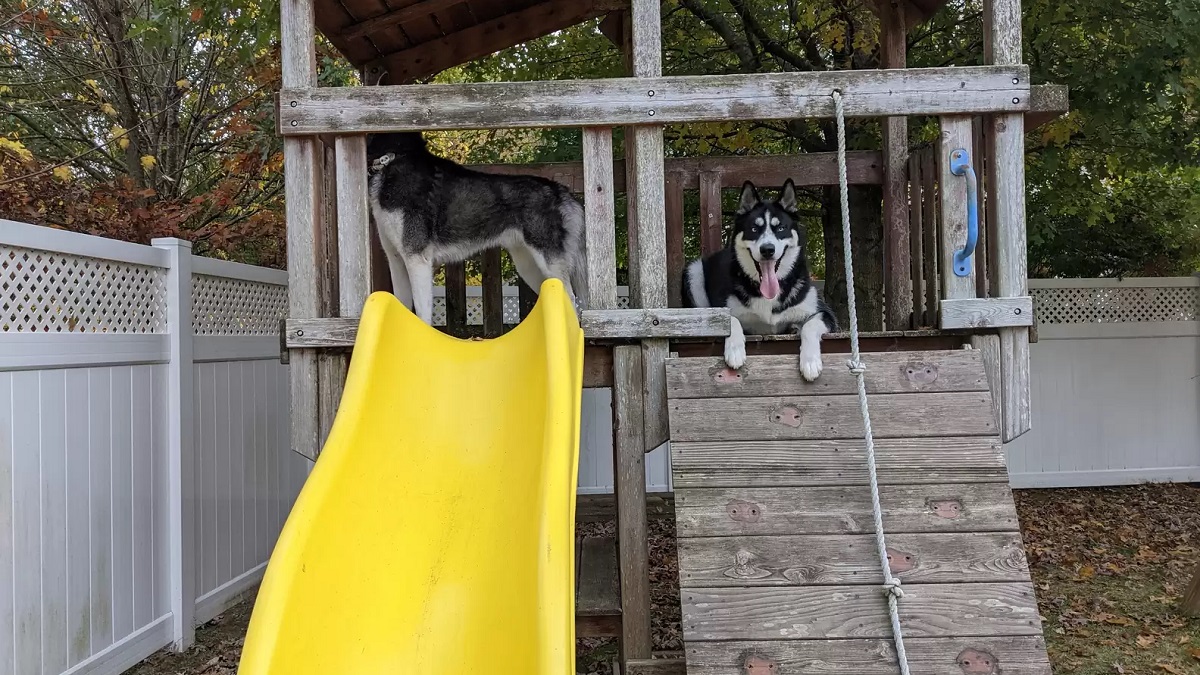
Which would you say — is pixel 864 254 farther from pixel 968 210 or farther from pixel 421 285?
pixel 421 285

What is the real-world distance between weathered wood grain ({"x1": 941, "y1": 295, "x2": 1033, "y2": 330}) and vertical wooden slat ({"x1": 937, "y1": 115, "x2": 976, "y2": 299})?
0.05m

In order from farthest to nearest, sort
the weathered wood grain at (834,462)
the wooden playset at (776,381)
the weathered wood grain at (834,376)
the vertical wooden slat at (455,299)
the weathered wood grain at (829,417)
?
the vertical wooden slat at (455,299) < the weathered wood grain at (834,376) < the weathered wood grain at (829,417) < the weathered wood grain at (834,462) < the wooden playset at (776,381)

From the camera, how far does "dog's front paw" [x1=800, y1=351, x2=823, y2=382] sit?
9.99ft

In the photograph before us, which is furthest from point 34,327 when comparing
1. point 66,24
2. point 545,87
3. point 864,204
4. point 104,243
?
A: point 66,24

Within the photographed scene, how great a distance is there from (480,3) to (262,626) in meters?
3.71

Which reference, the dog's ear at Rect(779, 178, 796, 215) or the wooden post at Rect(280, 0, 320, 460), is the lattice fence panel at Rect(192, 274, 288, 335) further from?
the dog's ear at Rect(779, 178, 796, 215)

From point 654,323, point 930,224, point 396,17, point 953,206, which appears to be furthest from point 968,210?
point 396,17

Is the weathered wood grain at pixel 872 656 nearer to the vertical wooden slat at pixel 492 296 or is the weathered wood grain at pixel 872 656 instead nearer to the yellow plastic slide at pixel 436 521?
the yellow plastic slide at pixel 436 521

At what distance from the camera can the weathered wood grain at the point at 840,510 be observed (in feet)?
8.70

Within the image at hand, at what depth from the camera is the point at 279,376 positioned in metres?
5.56

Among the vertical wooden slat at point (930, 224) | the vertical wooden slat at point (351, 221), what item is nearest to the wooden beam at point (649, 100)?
the vertical wooden slat at point (351, 221)

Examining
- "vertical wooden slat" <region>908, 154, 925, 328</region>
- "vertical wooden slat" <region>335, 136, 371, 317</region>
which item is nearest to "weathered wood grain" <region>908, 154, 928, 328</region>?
"vertical wooden slat" <region>908, 154, 925, 328</region>

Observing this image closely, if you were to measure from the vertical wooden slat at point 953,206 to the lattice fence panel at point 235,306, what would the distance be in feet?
12.8

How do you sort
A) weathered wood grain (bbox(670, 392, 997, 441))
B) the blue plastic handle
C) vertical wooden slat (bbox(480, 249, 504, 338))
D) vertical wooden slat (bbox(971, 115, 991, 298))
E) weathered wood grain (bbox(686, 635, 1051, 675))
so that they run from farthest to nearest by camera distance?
vertical wooden slat (bbox(480, 249, 504, 338)), vertical wooden slat (bbox(971, 115, 991, 298)), the blue plastic handle, weathered wood grain (bbox(670, 392, 997, 441)), weathered wood grain (bbox(686, 635, 1051, 675))
